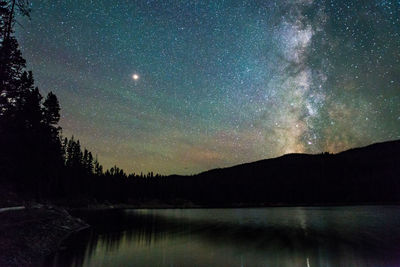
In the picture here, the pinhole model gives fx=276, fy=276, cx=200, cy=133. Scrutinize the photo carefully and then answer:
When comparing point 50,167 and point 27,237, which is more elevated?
point 50,167

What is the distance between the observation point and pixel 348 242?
106 feet

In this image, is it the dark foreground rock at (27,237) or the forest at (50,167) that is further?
the forest at (50,167)

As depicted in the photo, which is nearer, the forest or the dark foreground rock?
the dark foreground rock

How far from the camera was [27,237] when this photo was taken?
2467 centimetres

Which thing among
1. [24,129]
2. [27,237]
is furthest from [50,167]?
[27,237]

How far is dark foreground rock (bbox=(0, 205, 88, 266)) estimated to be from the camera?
1942 cm

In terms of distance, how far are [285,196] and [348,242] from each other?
170989 millimetres

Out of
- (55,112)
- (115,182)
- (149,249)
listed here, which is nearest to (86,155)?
(115,182)

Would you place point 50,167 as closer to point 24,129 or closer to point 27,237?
point 24,129

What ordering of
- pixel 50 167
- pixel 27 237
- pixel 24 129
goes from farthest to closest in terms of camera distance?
pixel 50 167 < pixel 24 129 < pixel 27 237

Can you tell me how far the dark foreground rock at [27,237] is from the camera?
19.4 meters

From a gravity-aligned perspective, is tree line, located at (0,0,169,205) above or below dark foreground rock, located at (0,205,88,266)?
above

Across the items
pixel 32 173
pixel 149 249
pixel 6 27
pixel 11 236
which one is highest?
pixel 6 27

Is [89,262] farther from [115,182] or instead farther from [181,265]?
[115,182]
